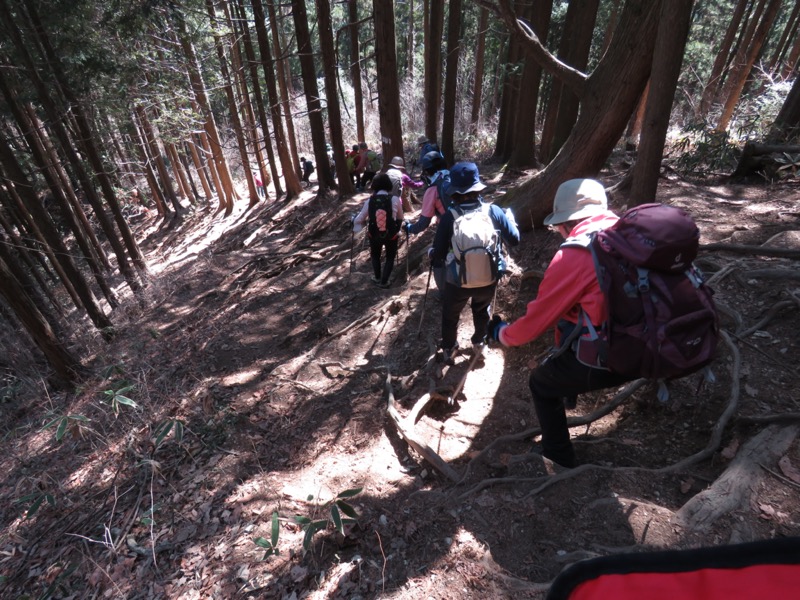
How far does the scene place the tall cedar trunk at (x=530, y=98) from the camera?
1005cm

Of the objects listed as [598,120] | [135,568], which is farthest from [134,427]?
[598,120]

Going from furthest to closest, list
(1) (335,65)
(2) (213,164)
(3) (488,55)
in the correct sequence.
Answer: (3) (488,55)
(2) (213,164)
(1) (335,65)

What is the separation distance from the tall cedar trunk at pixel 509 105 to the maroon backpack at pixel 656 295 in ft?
40.0

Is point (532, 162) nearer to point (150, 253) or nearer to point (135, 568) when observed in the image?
point (135, 568)

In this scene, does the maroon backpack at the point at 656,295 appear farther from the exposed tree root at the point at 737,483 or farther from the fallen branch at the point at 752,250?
the fallen branch at the point at 752,250

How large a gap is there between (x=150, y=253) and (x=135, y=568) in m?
23.7

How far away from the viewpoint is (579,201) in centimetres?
254

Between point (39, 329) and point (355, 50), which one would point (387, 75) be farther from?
point (39, 329)

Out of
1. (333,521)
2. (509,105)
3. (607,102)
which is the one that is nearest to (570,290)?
(333,521)

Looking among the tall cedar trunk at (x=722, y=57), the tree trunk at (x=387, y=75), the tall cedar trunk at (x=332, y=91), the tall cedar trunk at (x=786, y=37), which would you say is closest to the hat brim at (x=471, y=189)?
the tree trunk at (x=387, y=75)

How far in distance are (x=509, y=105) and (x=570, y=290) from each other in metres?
13.0

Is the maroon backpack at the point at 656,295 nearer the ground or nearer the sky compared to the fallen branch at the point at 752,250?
nearer the sky

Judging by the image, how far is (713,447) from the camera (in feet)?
9.06

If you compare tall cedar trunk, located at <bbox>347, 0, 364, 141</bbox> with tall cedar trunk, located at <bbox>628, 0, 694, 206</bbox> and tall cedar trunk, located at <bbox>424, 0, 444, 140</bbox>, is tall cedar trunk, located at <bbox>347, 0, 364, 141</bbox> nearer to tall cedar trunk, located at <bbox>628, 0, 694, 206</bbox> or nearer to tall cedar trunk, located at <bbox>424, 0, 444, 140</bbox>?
tall cedar trunk, located at <bbox>424, 0, 444, 140</bbox>
